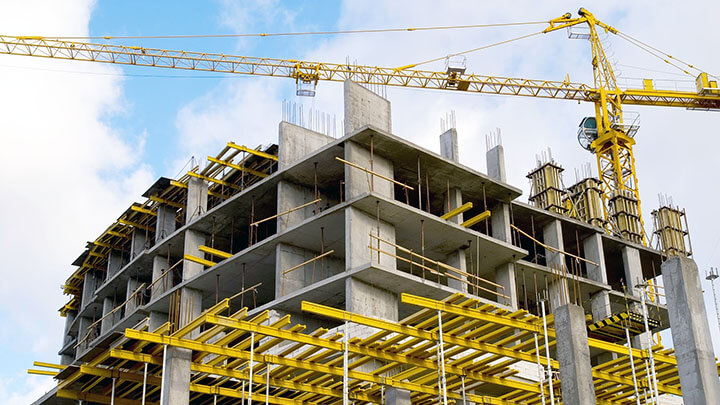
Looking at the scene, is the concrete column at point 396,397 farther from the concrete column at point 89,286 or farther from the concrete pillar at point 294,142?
the concrete column at point 89,286

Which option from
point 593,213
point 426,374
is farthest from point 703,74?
point 426,374

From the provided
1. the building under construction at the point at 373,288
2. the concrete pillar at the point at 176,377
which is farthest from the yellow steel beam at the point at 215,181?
the concrete pillar at the point at 176,377

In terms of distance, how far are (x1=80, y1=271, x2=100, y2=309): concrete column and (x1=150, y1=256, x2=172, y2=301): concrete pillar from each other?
11346 mm

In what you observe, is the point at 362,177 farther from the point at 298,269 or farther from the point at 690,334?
the point at 690,334

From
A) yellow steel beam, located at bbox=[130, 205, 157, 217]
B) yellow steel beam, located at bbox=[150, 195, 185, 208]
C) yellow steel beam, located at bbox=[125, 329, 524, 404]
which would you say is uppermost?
yellow steel beam, located at bbox=[130, 205, 157, 217]

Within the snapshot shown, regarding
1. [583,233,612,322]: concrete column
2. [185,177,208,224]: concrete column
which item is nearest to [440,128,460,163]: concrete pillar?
[583,233,612,322]: concrete column

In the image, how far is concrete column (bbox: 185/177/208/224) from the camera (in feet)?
141

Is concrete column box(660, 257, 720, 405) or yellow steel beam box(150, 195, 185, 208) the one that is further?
yellow steel beam box(150, 195, 185, 208)

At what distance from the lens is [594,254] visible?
148ft

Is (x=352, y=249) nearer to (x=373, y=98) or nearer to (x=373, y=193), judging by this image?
(x=373, y=193)

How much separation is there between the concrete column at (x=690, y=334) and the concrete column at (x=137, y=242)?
3529 cm

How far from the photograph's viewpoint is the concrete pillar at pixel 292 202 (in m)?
37.1

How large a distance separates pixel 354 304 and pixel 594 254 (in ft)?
57.1

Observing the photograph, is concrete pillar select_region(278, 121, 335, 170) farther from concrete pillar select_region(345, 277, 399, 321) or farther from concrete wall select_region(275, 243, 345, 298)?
concrete pillar select_region(345, 277, 399, 321)
